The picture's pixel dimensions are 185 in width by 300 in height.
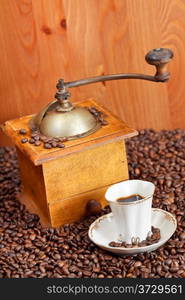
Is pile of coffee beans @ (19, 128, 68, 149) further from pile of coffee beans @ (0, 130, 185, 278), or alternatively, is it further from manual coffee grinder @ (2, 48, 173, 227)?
pile of coffee beans @ (0, 130, 185, 278)

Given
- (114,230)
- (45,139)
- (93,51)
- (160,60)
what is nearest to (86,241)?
(114,230)

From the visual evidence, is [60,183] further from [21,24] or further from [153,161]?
[21,24]

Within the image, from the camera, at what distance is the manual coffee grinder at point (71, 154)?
10.6 feet

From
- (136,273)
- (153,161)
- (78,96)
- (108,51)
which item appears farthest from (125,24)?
(136,273)

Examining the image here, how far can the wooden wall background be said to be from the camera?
393cm

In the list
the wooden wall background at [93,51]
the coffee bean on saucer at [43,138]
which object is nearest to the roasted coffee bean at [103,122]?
the coffee bean on saucer at [43,138]

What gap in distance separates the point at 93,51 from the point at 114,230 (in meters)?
1.18

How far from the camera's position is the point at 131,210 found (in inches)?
119

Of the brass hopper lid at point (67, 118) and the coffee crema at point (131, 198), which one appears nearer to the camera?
the coffee crema at point (131, 198)

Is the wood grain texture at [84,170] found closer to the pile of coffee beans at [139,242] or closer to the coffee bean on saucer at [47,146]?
the coffee bean on saucer at [47,146]

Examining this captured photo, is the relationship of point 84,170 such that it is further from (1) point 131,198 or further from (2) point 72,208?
(1) point 131,198

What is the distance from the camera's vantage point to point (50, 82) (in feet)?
13.4

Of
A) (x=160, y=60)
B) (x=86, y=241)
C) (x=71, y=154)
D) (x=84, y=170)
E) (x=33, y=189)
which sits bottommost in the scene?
(x=86, y=241)

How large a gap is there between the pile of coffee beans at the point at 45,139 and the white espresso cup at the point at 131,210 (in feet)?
0.98
